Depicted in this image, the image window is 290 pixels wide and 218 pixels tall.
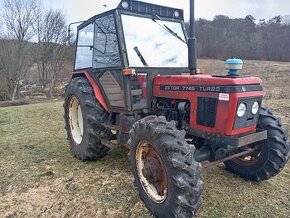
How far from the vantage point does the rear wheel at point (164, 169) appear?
106 inches

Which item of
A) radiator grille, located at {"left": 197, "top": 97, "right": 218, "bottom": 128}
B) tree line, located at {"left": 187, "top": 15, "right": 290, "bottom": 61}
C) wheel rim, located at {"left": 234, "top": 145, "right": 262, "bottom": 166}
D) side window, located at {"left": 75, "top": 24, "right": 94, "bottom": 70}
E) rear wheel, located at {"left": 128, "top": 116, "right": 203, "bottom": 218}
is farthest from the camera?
tree line, located at {"left": 187, "top": 15, "right": 290, "bottom": 61}

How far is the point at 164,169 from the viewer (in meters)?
2.98

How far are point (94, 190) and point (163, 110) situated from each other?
1353 millimetres

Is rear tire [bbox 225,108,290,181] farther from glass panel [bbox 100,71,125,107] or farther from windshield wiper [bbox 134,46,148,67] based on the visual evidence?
glass panel [bbox 100,71,125,107]

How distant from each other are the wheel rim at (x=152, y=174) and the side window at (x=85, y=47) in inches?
80.5

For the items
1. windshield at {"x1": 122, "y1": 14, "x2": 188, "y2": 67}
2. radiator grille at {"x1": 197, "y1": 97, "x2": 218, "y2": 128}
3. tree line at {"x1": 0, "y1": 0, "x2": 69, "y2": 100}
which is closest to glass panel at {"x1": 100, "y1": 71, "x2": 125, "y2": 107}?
windshield at {"x1": 122, "y1": 14, "x2": 188, "y2": 67}

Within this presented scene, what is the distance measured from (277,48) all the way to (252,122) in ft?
127

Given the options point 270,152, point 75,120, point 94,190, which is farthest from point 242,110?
point 75,120

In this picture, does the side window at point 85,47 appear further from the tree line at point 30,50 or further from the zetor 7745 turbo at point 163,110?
the tree line at point 30,50

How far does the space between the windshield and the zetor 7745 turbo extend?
0.05 ft

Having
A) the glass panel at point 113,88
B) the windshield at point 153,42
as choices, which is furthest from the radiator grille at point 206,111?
the glass panel at point 113,88

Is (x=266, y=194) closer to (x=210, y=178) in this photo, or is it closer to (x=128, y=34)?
(x=210, y=178)

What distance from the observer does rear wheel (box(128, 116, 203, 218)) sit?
270cm

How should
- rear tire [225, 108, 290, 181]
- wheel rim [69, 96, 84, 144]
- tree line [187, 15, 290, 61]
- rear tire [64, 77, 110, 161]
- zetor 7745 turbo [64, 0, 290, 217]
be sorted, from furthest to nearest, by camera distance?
tree line [187, 15, 290, 61]
wheel rim [69, 96, 84, 144]
rear tire [64, 77, 110, 161]
rear tire [225, 108, 290, 181]
zetor 7745 turbo [64, 0, 290, 217]
